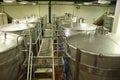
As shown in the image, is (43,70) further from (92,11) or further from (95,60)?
(92,11)

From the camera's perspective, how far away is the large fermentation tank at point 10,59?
7.50ft

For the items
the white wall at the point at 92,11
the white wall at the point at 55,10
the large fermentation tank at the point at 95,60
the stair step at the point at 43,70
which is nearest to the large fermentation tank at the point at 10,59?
the stair step at the point at 43,70

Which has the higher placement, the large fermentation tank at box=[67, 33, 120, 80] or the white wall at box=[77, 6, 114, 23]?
the white wall at box=[77, 6, 114, 23]

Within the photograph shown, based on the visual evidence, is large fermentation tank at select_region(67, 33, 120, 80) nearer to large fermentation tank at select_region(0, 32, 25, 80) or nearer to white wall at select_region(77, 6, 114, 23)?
large fermentation tank at select_region(0, 32, 25, 80)

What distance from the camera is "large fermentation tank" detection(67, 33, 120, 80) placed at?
2215mm

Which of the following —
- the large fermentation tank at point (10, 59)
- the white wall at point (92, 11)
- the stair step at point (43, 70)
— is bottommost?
the stair step at point (43, 70)

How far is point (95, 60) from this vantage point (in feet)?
7.40

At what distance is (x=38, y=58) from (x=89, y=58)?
1242mm

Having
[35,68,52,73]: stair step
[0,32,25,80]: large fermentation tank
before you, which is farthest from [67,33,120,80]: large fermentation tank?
[0,32,25,80]: large fermentation tank

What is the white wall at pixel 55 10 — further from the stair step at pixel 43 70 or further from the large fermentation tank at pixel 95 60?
the large fermentation tank at pixel 95 60

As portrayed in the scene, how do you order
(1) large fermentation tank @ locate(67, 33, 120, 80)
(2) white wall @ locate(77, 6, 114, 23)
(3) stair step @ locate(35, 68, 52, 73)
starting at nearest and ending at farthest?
(1) large fermentation tank @ locate(67, 33, 120, 80) → (3) stair step @ locate(35, 68, 52, 73) → (2) white wall @ locate(77, 6, 114, 23)

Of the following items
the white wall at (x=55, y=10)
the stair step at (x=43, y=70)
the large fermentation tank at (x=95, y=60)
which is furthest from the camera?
the white wall at (x=55, y=10)

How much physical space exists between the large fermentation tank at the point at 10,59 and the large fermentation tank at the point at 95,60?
967 millimetres

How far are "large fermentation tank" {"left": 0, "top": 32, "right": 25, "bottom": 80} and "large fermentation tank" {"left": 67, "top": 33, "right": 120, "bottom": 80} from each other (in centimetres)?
97
